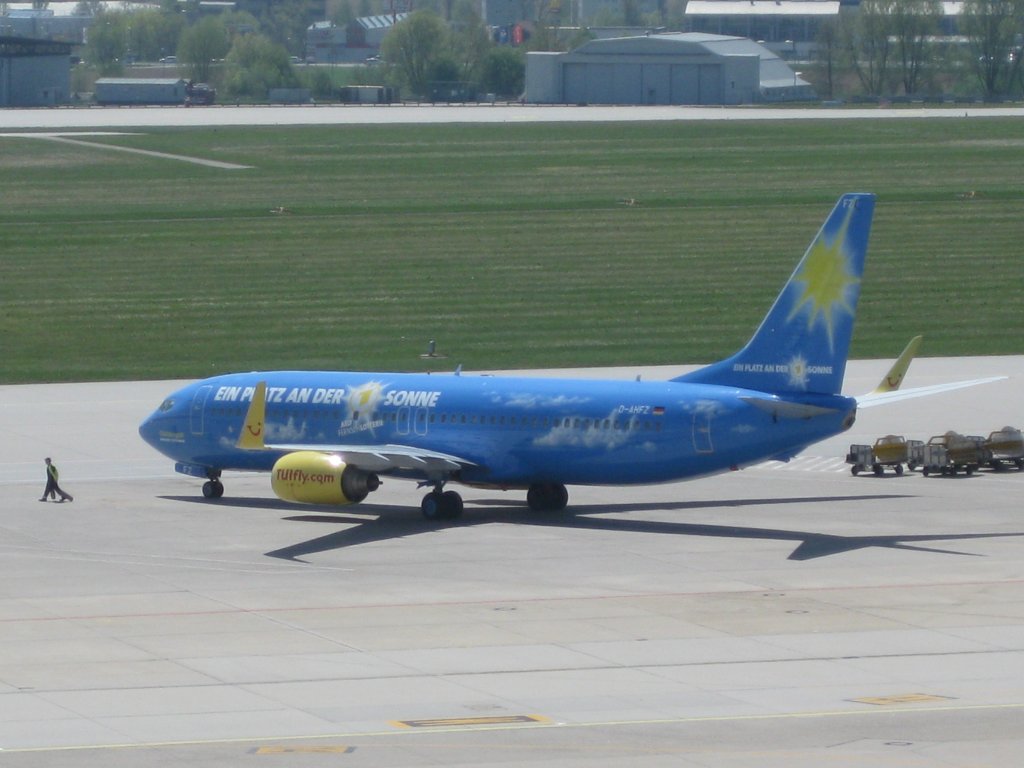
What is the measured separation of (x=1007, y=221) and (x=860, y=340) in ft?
101

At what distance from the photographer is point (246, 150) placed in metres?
148

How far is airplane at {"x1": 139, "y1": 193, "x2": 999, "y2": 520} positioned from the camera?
143 feet

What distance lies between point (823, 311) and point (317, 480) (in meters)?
12.4

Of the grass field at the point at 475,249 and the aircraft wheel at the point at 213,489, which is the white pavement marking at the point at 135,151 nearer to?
the grass field at the point at 475,249

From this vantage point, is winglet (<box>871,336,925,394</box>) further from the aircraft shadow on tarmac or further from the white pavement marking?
the white pavement marking

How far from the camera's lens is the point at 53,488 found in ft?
165

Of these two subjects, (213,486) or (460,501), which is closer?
(460,501)

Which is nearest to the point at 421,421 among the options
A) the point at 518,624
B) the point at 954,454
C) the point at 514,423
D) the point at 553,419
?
the point at 514,423

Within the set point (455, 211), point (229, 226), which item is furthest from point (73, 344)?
point (455, 211)

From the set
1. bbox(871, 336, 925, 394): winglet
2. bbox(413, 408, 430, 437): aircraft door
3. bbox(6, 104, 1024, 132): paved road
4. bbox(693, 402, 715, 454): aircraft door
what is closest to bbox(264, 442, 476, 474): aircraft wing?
bbox(413, 408, 430, 437): aircraft door

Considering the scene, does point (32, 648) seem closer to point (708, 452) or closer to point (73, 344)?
point (708, 452)

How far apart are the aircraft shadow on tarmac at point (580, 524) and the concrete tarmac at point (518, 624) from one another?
5.4 inches

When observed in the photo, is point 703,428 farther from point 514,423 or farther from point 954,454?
point 954,454

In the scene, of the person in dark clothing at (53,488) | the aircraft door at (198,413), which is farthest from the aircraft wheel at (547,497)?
the person in dark clothing at (53,488)
